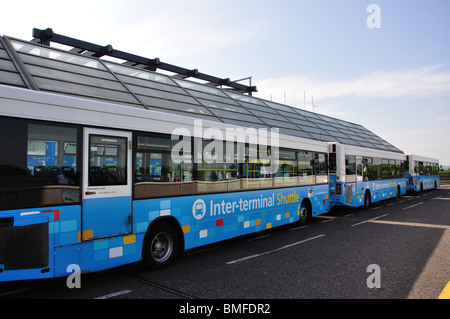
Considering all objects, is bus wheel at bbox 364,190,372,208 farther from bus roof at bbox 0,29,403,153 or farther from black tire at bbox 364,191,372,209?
bus roof at bbox 0,29,403,153

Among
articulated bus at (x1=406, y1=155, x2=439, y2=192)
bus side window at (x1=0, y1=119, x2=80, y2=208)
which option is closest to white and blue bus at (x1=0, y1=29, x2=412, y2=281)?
bus side window at (x1=0, y1=119, x2=80, y2=208)

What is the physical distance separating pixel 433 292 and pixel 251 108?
10830 mm

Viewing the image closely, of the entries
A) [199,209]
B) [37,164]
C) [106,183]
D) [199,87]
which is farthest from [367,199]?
Result: [37,164]

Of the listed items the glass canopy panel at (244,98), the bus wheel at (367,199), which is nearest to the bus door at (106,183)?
the glass canopy panel at (244,98)

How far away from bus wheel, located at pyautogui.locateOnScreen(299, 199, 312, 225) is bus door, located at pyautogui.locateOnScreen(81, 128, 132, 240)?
697 centimetres

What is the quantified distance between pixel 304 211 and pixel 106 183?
7.77 meters

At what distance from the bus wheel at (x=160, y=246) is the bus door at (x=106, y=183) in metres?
0.58

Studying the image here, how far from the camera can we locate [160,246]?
6102 millimetres

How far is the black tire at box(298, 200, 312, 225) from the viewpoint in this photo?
10.9 m

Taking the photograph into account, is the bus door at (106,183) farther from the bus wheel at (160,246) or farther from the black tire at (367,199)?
the black tire at (367,199)

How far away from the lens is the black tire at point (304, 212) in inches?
429

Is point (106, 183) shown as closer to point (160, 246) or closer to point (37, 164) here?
point (37, 164)

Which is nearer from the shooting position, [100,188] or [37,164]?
[37,164]
